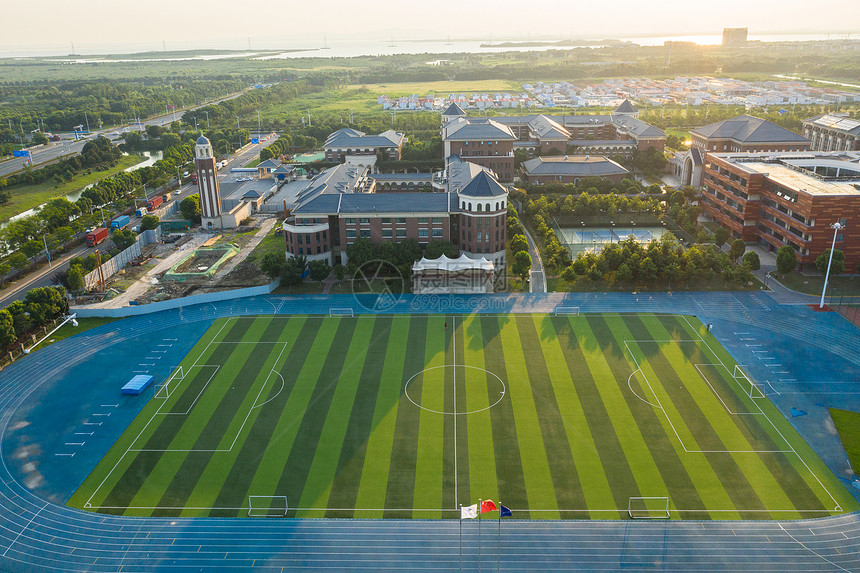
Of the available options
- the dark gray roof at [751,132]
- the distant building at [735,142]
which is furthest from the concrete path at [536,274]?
the dark gray roof at [751,132]

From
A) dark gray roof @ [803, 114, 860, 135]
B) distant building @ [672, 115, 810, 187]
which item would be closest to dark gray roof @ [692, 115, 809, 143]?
distant building @ [672, 115, 810, 187]

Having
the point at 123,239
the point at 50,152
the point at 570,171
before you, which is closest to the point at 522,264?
the point at 570,171

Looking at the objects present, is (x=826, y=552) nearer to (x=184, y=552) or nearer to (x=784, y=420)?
(x=784, y=420)

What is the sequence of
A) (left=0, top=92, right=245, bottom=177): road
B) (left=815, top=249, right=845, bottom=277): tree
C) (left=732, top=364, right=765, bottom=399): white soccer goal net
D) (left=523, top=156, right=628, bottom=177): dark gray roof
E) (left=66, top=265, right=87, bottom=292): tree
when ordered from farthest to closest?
(left=0, top=92, right=245, bottom=177): road < (left=523, top=156, right=628, bottom=177): dark gray roof < (left=66, top=265, right=87, bottom=292): tree < (left=815, top=249, right=845, bottom=277): tree < (left=732, top=364, right=765, bottom=399): white soccer goal net

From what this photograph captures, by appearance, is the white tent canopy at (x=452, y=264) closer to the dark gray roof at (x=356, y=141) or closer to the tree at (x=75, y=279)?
the tree at (x=75, y=279)

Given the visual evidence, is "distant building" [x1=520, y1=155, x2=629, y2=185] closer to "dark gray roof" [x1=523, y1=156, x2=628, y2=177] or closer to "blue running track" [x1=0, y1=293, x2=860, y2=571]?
"dark gray roof" [x1=523, y1=156, x2=628, y2=177]

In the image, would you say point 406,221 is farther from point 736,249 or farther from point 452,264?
point 736,249
